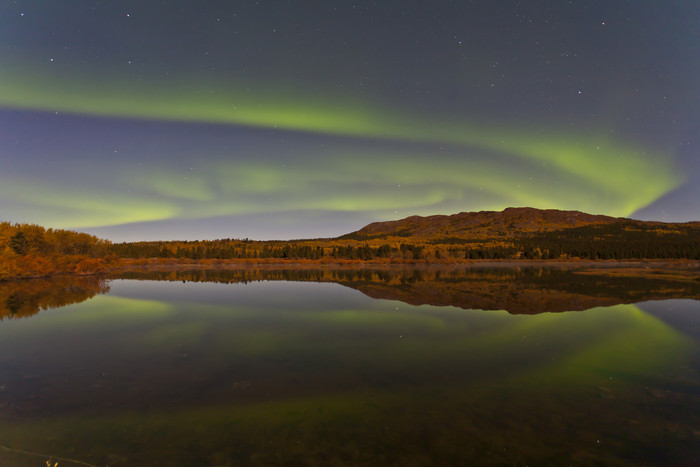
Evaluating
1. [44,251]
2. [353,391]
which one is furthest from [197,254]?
[353,391]

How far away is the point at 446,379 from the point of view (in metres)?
12.1

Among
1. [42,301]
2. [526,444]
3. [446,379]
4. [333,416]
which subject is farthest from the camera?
[42,301]

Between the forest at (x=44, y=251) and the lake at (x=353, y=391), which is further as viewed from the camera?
the forest at (x=44, y=251)

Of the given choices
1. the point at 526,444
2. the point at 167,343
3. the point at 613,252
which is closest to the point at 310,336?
the point at 167,343

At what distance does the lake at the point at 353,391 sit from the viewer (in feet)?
25.0

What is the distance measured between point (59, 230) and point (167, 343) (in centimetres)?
10746

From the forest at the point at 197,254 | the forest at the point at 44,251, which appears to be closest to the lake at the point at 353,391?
the forest at the point at 44,251

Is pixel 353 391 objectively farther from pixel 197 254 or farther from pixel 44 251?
pixel 197 254

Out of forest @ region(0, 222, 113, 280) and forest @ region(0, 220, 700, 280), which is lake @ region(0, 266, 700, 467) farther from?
forest @ region(0, 220, 700, 280)

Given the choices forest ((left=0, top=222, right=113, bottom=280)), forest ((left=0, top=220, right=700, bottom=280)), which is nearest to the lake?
forest ((left=0, top=222, right=113, bottom=280))

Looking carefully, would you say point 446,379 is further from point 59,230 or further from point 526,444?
point 59,230

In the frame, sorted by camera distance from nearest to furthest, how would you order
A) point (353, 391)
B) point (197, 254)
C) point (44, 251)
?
point (353, 391) → point (44, 251) → point (197, 254)

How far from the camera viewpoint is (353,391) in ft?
36.4

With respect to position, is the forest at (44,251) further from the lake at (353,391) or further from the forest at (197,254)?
the lake at (353,391)
